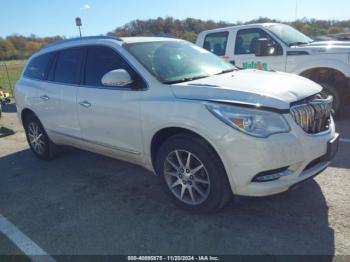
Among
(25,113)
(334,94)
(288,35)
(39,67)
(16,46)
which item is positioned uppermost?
(288,35)

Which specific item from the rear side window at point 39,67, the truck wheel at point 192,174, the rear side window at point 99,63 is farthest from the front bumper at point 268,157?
the rear side window at point 39,67

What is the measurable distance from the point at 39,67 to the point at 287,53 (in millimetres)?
4774

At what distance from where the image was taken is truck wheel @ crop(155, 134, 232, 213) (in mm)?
3102

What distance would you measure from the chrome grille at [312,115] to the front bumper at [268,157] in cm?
8

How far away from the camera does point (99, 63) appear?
423 centimetres

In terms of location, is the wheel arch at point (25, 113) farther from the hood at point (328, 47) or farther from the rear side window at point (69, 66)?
the hood at point (328, 47)

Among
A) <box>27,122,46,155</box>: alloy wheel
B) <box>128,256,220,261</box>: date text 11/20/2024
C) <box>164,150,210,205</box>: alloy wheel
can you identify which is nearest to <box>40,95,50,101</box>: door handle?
<box>27,122,46,155</box>: alloy wheel

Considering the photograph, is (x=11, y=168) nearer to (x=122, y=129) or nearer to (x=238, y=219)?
(x=122, y=129)

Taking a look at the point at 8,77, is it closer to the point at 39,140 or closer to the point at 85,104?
the point at 39,140

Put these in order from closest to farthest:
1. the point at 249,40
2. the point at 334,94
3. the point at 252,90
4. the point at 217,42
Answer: the point at 252,90, the point at 334,94, the point at 249,40, the point at 217,42

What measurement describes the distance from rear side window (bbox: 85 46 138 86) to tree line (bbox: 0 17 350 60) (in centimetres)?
74

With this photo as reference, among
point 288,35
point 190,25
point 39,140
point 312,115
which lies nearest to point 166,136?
point 312,115

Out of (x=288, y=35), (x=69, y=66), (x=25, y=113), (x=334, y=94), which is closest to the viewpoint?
(x=69, y=66)

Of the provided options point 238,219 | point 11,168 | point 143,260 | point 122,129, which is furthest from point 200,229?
point 11,168
